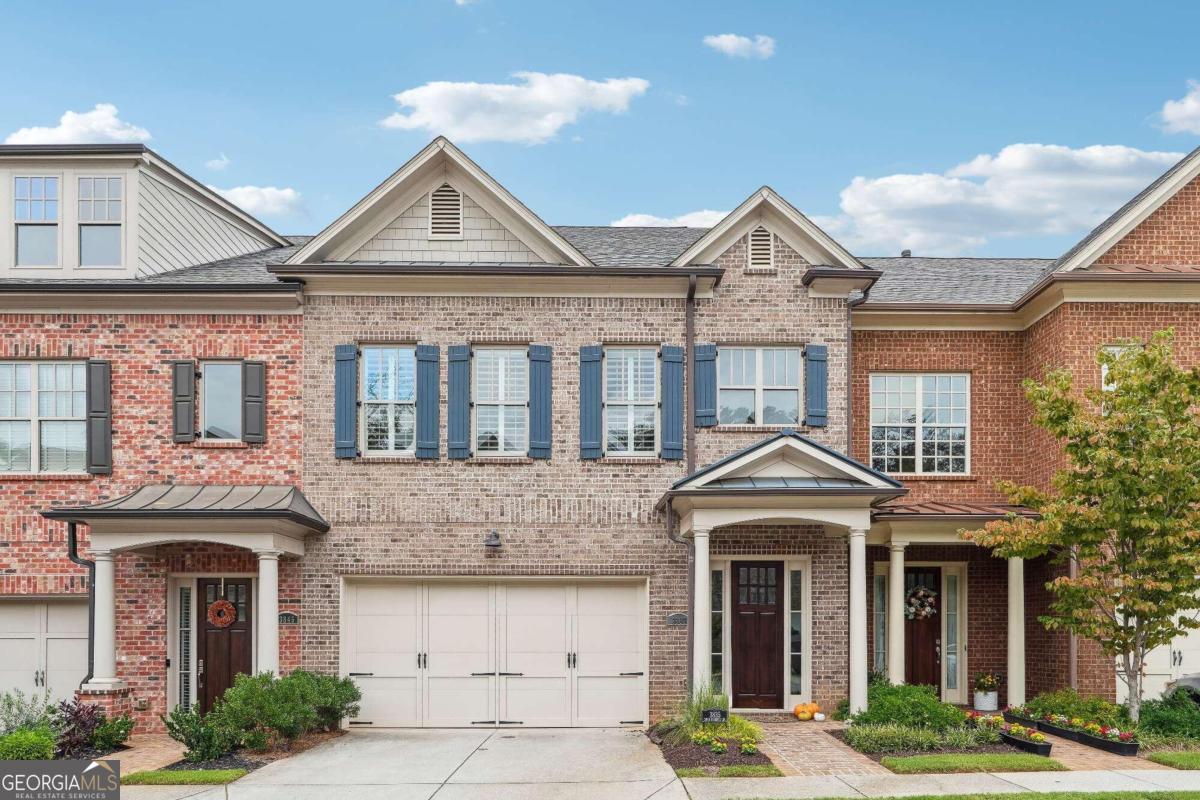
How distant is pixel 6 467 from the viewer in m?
16.7

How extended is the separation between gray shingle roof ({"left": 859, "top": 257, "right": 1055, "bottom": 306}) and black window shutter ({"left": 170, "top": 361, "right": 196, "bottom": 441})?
34.9ft

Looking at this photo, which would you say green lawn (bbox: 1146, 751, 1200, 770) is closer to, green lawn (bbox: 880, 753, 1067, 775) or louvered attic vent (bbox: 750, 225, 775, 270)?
green lawn (bbox: 880, 753, 1067, 775)

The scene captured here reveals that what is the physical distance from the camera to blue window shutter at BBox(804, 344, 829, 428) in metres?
16.7

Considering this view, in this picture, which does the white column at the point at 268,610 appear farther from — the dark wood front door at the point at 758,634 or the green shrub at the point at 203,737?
the dark wood front door at the point at 758,634

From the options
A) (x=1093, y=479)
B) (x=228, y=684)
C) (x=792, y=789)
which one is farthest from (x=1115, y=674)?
(x=228, y=684)

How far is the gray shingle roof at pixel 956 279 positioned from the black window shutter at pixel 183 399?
10.6 m

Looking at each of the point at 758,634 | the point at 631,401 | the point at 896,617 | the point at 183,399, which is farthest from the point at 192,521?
the point at 896,617

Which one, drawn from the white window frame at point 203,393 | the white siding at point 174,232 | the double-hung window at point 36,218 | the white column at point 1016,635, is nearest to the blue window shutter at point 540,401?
the white window frame at point 203,393

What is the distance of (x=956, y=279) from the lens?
64.7ft

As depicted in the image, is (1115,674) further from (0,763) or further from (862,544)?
(0,763)

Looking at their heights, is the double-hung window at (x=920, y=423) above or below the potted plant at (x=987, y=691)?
above

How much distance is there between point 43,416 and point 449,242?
671 centimetres

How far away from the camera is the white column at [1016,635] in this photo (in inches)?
658

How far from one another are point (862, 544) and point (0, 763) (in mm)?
11084
